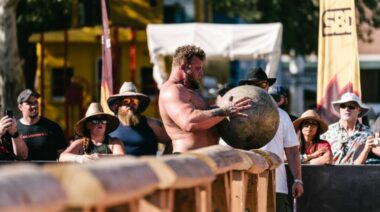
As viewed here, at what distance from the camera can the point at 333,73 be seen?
14836 mm

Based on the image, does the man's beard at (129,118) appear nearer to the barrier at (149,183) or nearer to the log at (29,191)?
the barrier at (149,183)

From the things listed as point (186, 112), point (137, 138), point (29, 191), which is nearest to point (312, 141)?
point (137, 138)

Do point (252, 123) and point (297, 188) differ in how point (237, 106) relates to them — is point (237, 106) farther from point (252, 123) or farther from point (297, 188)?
point (297, 188)

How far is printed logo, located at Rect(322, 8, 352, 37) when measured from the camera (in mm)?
14836

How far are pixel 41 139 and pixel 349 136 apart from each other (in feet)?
10.5

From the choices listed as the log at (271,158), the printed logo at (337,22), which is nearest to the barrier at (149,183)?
the log at (271,158)

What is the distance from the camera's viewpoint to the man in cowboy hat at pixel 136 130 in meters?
12.2

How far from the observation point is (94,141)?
38.3ft

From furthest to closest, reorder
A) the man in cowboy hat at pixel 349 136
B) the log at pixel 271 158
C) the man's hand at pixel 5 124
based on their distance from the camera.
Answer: the man in cowboy hat at pixel 349 136 < the man's hand at pixel 5 124 < the log at pixel 271 158

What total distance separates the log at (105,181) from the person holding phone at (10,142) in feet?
22.4

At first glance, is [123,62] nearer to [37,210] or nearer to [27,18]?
[27,18]

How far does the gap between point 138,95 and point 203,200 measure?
19.7 ft

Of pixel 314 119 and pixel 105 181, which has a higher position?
pixel 105 181

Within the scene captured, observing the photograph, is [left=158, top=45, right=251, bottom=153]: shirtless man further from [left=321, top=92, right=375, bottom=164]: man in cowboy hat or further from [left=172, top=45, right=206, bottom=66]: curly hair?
[left=321, top=92, right=375, bottom=164]: man in cowboy hat
